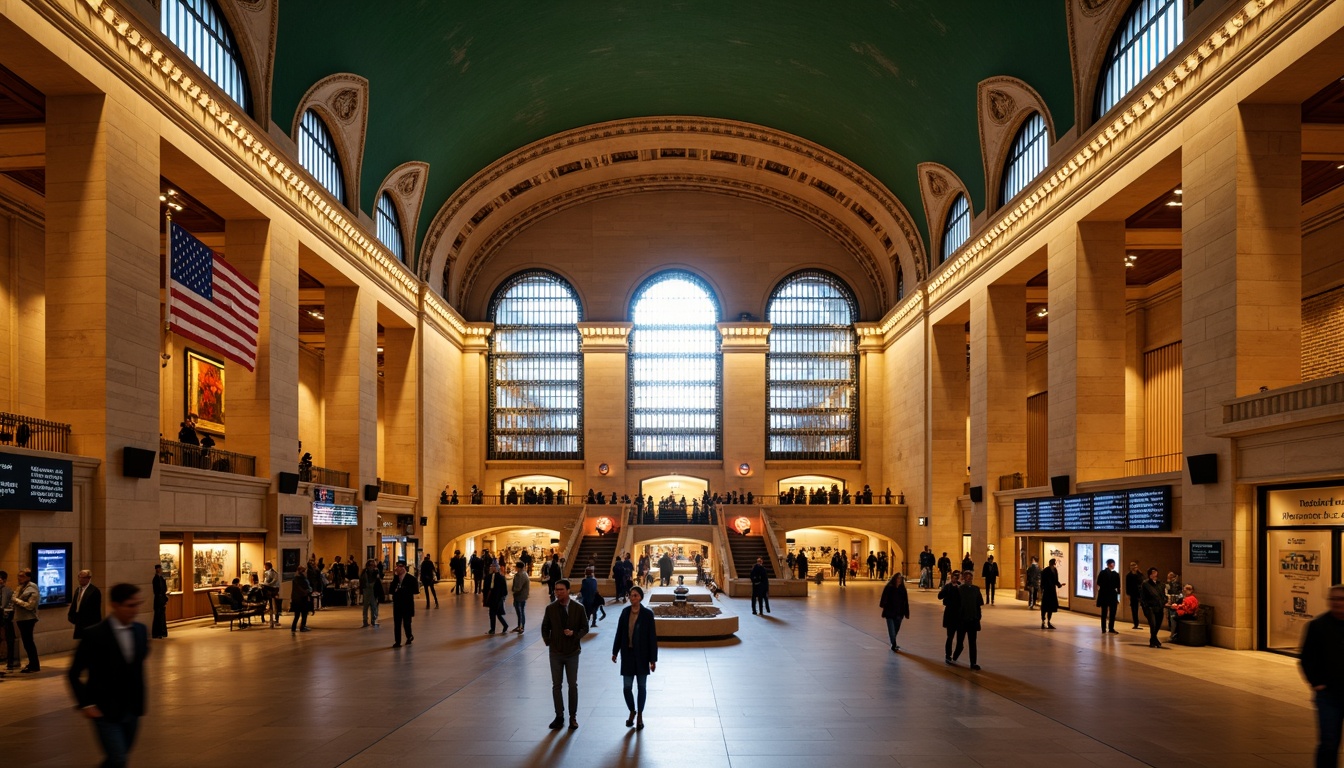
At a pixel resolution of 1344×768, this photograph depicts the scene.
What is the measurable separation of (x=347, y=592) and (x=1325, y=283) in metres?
24.6

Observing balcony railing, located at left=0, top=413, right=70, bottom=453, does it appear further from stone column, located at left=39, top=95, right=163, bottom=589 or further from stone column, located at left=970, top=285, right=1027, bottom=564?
stone column, located at left=970, top=285, right=1027, bottom=564

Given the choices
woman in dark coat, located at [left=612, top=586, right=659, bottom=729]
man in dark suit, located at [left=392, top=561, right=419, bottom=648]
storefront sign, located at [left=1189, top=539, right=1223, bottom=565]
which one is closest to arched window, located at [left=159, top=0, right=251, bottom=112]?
man in dark suit, located at [left=392, top=561, right=419, bottom=648]

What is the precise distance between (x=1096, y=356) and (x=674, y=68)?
60.1 ft

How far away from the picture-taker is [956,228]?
35.5m

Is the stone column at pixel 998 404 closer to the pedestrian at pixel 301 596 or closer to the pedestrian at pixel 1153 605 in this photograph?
the pedestrian at pixel 1153 605

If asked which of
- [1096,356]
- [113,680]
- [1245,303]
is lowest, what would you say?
[113,680]

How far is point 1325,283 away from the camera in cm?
2316

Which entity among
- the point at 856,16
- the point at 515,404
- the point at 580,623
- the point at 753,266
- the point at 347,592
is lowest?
the point at 347,592

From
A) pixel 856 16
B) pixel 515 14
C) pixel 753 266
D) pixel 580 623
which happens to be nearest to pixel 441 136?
pixel 515 14

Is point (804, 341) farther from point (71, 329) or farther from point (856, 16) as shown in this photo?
point (71, 329)

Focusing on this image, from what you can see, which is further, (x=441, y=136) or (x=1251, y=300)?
(x=441, y=136)

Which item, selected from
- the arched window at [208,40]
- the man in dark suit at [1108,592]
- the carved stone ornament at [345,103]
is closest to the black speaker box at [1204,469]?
the man in dark suit at [1108,592]

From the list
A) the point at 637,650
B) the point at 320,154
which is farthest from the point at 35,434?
the point at 320,154

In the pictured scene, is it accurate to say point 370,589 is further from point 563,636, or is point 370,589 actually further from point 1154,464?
point 1154,464
